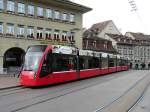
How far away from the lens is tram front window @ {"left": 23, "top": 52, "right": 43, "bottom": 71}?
21.9 metres

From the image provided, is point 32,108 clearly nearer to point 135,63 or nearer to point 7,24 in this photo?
point 7,24

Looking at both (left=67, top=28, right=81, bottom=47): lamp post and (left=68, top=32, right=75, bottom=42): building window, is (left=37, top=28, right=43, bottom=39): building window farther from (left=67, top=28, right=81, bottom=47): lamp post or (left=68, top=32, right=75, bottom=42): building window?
(left=68, top=32, right=75, bottom=42): building window

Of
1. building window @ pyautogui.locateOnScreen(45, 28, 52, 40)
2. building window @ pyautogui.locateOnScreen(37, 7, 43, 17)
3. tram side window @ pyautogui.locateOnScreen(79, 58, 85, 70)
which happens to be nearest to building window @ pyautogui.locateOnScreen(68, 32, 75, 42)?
building window @ pyautogui.locateOnScreen(45, 28, 52, 40)

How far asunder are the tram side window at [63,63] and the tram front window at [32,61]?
159cm

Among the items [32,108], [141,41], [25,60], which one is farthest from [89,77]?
[141,41]

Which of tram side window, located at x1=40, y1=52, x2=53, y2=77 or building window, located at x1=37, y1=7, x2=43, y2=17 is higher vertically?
building window, located at x1=37, y1=7, x2=43, y2=17

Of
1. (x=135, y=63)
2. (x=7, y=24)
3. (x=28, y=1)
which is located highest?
(x=28, y=1)

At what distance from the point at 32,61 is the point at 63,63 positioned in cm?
361

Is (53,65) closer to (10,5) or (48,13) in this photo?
(10,5)

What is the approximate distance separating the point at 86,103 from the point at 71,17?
34.8 m

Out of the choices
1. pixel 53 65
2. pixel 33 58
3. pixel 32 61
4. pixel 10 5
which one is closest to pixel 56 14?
pixel 10 5

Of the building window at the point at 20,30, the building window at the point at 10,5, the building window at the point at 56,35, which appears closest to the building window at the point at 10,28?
the building window at the point at 20,30

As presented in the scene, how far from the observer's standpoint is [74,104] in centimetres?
1433

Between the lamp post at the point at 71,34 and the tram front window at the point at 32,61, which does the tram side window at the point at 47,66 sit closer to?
the tram front window at the point at 32,61
